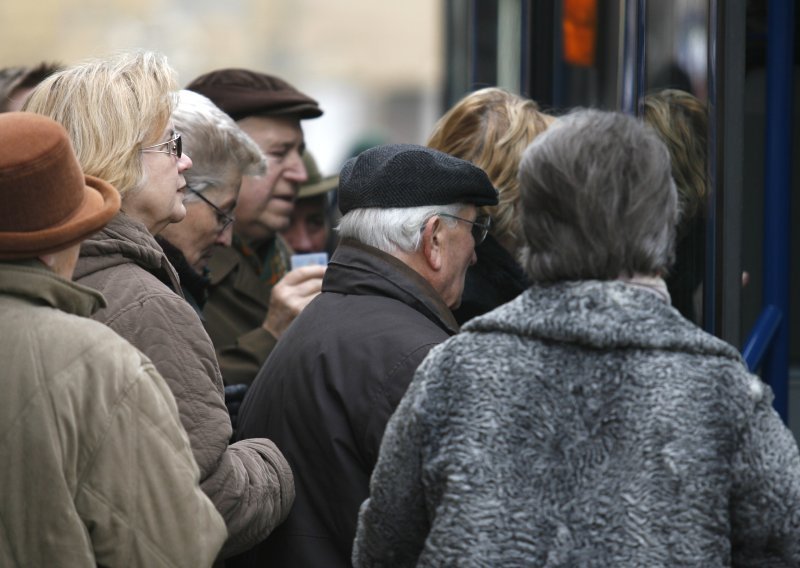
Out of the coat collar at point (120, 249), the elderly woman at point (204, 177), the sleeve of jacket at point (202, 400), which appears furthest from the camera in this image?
the elderly woman at point (204, 177)

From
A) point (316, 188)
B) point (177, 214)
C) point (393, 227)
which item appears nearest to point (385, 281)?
point (393, 227)

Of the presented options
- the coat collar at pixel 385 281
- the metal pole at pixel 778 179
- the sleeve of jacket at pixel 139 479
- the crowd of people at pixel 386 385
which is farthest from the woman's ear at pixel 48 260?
the metal pole at pixel 778 179

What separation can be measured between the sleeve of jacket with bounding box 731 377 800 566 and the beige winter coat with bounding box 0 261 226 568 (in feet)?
2.82

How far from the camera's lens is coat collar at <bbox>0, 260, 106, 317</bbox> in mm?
2154

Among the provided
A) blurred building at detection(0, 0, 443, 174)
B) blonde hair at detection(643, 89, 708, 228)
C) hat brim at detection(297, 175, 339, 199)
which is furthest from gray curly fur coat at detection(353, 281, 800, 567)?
blurred building at detection(0, 0, 443, 174)

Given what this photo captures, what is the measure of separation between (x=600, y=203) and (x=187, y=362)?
84 centimetres

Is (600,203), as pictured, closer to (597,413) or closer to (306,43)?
(597,413)

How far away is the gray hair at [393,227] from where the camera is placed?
279 cm

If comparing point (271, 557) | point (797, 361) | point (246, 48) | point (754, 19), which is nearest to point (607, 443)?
point (271, 557)

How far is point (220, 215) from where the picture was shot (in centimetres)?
345

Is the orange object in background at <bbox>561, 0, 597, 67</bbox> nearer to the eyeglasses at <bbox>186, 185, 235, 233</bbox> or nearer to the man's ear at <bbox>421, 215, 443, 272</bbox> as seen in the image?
the eyeglasses at <bbox>186, 185, 235, 233</bbox>

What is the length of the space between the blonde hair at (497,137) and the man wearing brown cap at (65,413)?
4.68 ft

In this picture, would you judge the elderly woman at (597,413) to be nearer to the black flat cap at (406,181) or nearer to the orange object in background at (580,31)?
the black flat cap at (406,181)

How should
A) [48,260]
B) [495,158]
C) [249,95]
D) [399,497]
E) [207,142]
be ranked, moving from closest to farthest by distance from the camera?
[399,497] < [48,260] < [207,142] < [495,158] < [249,95]
